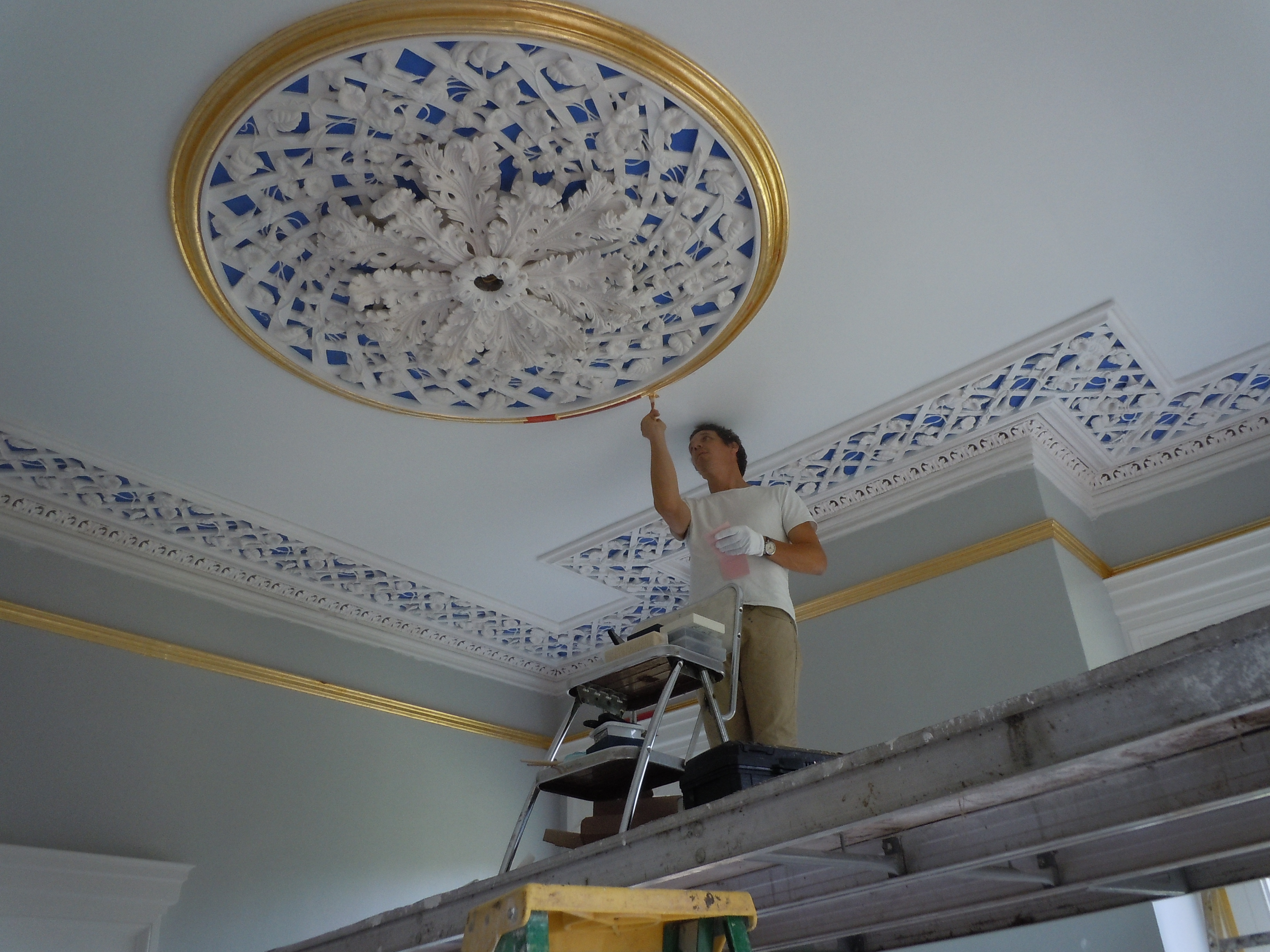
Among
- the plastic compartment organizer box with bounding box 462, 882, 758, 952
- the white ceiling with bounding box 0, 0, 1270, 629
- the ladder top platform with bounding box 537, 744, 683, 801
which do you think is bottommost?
the plastic compartment organizer box with bounding box 462, 882, 758, 952

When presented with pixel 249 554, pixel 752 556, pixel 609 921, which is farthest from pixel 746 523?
pixel 249 554

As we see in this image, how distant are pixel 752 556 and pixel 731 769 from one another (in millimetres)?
888

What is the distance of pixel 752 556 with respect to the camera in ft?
8.87

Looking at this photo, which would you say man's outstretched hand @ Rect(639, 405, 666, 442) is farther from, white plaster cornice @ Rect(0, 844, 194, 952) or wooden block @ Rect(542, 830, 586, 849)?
white plaster cornice @ Rect(0, 844, 194, 952)

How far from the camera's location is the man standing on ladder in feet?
8.18

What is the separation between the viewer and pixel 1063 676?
123 inches

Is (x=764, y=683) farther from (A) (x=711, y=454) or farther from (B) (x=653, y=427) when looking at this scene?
(B) (x=653, y=427)

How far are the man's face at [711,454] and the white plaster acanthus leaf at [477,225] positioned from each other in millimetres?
280

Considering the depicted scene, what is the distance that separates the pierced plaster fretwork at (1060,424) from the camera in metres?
3.30

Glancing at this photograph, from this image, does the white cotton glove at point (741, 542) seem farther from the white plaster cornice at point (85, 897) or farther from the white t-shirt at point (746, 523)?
the white plaster cornice at point (85, 897)

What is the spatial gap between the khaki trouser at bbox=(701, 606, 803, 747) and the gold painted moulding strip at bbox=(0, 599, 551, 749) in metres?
2.44

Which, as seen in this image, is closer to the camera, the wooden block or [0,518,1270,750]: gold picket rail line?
the wooden block

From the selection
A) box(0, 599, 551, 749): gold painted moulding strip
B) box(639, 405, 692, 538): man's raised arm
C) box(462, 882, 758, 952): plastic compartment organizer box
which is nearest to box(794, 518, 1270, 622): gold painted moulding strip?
box(639, 405, 692, 538): man's raised arm

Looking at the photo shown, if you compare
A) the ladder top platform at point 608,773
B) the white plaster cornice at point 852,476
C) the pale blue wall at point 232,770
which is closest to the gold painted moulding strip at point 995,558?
the white plaster cornice at point 852,476
